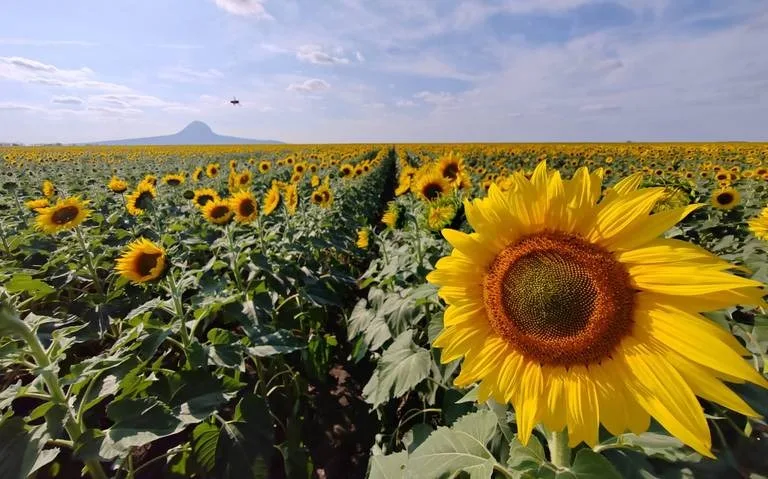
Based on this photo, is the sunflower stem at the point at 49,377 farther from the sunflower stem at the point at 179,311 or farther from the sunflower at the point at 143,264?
the sunflower at the point at 143,264

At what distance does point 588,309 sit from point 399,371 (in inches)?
65.6

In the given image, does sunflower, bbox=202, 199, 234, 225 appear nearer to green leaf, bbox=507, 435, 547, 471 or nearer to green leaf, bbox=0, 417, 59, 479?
green leaf, bbox=0, 417, 59, 479

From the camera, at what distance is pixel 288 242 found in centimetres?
557

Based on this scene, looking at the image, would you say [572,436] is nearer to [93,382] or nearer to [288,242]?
[93,382]

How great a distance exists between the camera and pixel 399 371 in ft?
8.28

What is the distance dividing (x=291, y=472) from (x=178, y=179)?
7.04 meters

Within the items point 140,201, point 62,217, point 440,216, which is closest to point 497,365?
point 440,216

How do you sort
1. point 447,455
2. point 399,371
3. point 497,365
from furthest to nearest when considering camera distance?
1. point 399,371
2. point 447,455
3. point 497,365

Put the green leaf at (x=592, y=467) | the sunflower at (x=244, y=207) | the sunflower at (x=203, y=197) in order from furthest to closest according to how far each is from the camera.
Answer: the sunflower at (x=203, y=197) → the sunflower at (x=244, y=207) → the green leaf at (x=592, y=467)

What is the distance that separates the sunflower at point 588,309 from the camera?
915 millimetres

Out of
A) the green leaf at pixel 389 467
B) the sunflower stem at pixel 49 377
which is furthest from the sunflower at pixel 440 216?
the sunflower stem at pixel 49 377

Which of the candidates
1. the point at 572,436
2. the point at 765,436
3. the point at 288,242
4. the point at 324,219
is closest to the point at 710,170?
the point at 324,219

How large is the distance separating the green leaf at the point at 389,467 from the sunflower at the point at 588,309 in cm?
89

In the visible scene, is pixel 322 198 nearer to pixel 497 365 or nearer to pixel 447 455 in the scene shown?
pixel 447 455
